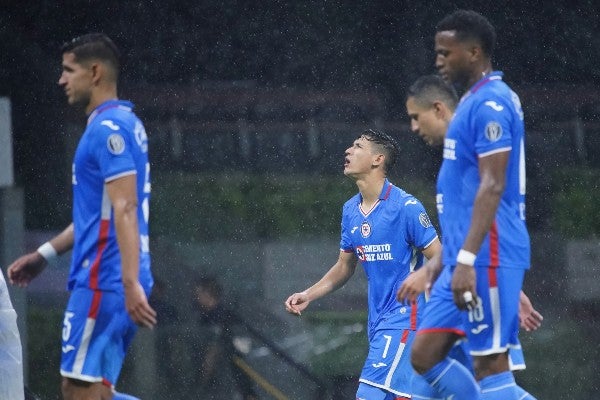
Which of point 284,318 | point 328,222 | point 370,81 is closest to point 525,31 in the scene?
point 370,81

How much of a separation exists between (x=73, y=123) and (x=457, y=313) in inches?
204

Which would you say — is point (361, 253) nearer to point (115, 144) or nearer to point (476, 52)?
point (476, 52)

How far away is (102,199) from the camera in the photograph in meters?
4.73

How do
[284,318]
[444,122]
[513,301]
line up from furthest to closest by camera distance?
1. [284,318]
2. [444,122]
3. [513,301]

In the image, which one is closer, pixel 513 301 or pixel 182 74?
pixel 513 301

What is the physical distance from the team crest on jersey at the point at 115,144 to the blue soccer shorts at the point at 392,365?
2.05 metres

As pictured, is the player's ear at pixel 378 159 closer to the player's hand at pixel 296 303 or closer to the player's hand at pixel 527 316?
the player's hand at pixel 296 303

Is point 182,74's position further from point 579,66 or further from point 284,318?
point 579,66

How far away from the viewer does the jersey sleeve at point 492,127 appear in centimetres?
450

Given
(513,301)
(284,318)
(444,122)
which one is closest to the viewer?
(513,301)

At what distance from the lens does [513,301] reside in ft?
15.1

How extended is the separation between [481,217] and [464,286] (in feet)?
0.80

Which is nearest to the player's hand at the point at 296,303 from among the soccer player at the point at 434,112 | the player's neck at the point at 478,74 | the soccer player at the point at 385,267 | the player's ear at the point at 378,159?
the soccer player at the point at 385,267

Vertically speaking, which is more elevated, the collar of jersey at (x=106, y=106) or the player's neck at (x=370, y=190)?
the collar of jersey at (x=106, y=106)
